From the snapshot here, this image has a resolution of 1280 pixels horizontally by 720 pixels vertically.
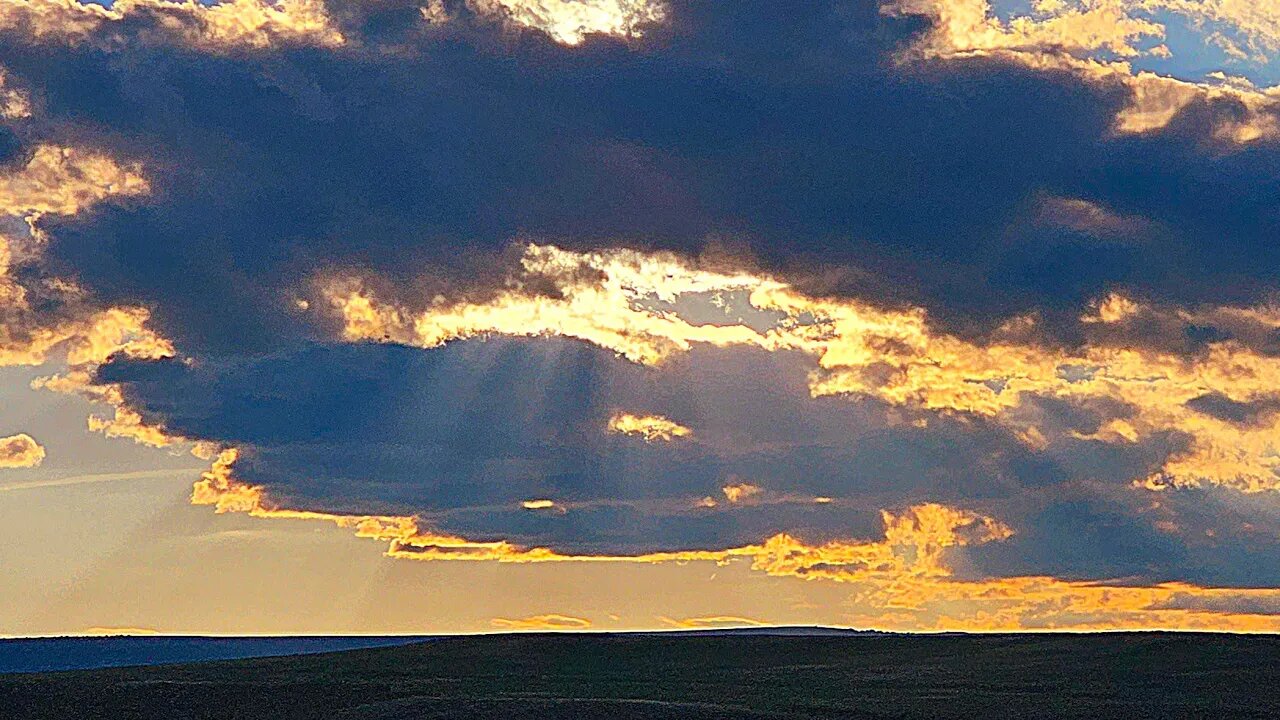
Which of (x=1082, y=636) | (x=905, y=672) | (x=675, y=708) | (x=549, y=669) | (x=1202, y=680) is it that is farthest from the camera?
(x=1082, y=636)

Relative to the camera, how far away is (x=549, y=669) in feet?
351

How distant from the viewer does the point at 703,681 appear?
99312 millimetres

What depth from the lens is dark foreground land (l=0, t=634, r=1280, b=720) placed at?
77562mm

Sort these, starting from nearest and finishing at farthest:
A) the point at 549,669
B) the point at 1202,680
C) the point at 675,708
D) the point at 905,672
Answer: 1. the point at 675,708
2. the point at 1202,680
3. the point at 905,672
4. the point at 549,669

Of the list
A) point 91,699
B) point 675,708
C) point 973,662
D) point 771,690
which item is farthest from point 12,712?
point 973,662

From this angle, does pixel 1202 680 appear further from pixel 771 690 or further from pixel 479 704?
pixel 479 704

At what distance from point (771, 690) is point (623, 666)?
20.3 m

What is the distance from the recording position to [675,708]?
2997 inches

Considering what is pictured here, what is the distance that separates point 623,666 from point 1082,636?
28.4 meters

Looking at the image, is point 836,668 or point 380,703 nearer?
point 380,703

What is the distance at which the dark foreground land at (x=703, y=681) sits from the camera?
3054 inches

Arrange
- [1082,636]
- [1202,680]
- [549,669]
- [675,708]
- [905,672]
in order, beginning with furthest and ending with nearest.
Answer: [1082,636], [549,669], [905,672], [1202,680], [675,708]

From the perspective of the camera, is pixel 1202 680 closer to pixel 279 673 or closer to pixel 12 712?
pixel 279 673

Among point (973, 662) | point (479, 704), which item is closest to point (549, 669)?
point (973, 662)
